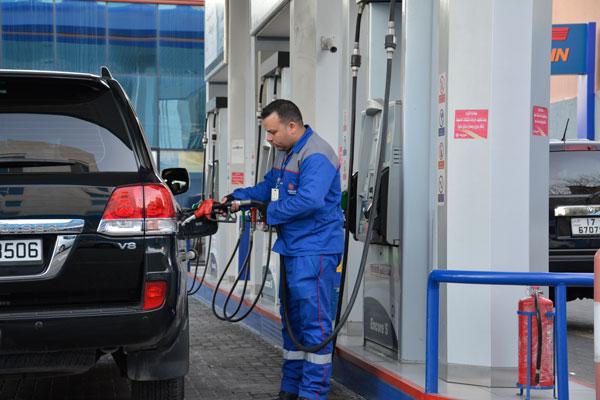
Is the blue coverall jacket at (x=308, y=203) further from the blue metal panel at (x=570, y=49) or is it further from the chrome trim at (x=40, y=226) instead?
the blue metal panel at (x=570, y=49)

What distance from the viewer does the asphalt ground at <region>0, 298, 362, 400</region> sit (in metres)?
7.01

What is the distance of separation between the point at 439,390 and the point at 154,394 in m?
1.56

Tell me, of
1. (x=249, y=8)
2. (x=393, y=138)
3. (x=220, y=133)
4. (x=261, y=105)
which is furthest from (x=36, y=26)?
(x=393, y=138)

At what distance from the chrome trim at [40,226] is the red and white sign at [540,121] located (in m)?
2.88

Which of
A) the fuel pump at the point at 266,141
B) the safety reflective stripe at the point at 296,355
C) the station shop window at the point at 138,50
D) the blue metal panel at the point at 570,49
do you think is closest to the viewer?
the safety reflective stripe at the point at 296,355

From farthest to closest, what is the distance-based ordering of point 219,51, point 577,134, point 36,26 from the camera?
point 36,26 → point 577,134 → point 219,51

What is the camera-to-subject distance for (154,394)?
5684 millimetres

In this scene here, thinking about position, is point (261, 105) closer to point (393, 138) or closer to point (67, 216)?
point (393, 138)

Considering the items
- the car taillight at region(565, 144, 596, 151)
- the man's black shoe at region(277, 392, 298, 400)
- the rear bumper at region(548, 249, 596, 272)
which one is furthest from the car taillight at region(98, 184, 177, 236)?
the car taillight at region(565, 144, 596, 151)

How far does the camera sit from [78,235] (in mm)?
4895

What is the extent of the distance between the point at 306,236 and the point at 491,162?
1168mm

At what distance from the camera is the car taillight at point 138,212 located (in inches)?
195

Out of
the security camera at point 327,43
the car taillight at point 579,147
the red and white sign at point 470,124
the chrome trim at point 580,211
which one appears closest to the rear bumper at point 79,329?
the red and white sign at point 470,124

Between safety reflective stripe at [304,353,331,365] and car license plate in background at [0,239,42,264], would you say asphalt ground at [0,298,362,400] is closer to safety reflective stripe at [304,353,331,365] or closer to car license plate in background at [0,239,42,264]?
safety reflective stripe at [304,353,331,365]
